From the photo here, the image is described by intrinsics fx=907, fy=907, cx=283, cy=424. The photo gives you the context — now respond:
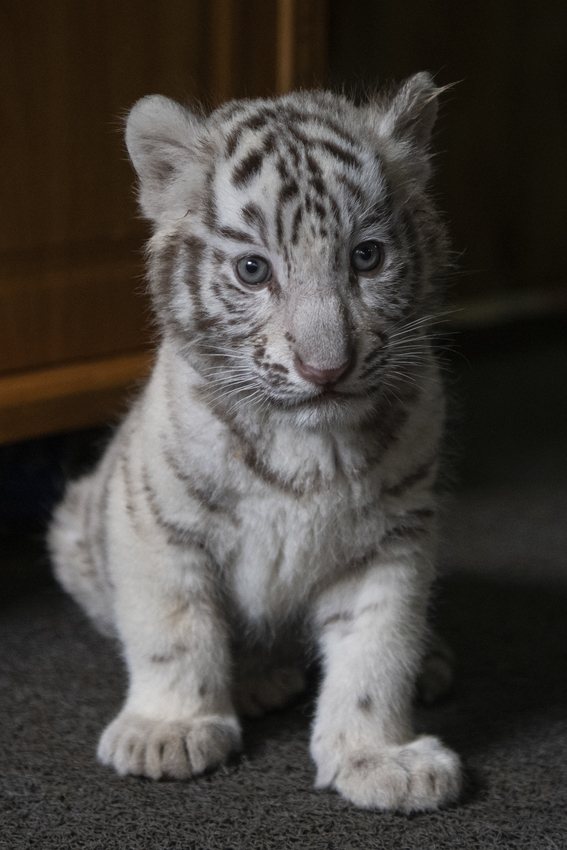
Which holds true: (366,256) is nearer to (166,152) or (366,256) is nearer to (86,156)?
(166,152)

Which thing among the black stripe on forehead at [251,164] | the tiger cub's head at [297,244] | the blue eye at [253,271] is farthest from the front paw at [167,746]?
the black stripe on forehead at [251,164]

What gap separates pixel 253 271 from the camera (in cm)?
96

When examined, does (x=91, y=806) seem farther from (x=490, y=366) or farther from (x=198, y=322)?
(x=490, y=366)

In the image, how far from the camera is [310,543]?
1.04m

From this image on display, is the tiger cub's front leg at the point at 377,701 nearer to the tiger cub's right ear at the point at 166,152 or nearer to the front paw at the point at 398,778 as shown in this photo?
the front paw at the point at 398,778

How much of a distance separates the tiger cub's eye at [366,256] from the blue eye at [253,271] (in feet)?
0.30

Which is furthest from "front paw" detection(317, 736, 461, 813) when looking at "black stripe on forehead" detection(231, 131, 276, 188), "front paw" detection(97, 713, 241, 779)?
"black stripe on forehead" detection(231, 131, 276, 188)

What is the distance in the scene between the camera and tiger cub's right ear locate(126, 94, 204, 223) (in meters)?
1.01

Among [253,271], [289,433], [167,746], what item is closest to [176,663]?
[167,746]

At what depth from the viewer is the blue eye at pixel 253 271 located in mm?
949

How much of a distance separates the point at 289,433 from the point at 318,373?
0.45ft

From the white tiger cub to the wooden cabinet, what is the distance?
1.58 ft

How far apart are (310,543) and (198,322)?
0.92 ft

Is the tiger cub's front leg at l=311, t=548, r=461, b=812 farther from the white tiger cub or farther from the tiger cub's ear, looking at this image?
the tiger cub's ear
